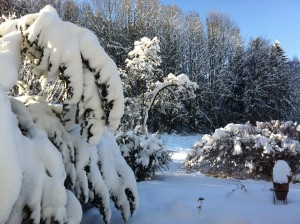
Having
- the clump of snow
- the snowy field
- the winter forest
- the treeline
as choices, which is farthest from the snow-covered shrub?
the treeline

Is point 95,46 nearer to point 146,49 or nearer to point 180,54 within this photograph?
point 146,49

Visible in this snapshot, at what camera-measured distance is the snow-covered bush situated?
25.7ft

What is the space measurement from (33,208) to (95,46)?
44.7 inches

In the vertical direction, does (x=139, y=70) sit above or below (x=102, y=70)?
above

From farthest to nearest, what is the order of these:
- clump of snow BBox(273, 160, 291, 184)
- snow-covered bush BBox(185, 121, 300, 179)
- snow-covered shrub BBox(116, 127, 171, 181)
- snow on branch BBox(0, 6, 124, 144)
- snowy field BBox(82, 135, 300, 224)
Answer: snow-covered bush BBox(185, 121, 300, 179), snow-covered shrub BBox(116, 127, 171, 181), clump of snow BBox(273, 160, 291, 184), snowy field BBox(82, 135, 300, 224), snow on branch BBox(0, 6, 124, 144)

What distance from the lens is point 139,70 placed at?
11.8 metres

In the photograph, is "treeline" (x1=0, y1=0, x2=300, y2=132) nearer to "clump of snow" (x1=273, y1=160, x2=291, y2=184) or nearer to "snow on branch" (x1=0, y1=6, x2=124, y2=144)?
"clump of snow" (x1=273, y1=160, x2=291, y2=184)

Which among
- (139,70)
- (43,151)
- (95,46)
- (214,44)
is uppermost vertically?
(214,44)

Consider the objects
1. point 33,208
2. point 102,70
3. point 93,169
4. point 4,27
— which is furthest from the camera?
point 93,169

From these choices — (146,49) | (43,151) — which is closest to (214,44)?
(146,49)

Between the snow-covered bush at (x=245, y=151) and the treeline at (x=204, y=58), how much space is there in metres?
14.6

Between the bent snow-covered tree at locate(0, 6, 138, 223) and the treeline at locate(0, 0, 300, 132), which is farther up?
the treeline at locate(0, 0, 300, 132)

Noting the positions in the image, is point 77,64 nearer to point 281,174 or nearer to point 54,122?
point 54,122

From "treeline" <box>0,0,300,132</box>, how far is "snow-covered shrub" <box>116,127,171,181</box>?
16.3 m
